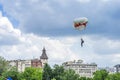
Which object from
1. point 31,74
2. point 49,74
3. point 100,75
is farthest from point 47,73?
point 31,74

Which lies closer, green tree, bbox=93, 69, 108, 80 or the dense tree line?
the dense tree line

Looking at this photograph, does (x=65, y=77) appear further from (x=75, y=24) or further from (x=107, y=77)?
(x=75, y=24)

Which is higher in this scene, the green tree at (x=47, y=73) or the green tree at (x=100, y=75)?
the green tree at (x=47, y=73)

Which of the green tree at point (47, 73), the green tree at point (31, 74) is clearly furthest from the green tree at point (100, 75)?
the green tree at point (47, 73)

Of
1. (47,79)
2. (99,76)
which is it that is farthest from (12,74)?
(99,76)

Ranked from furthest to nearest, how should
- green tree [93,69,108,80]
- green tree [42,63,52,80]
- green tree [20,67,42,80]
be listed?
1. green tree [42,63,52,80]
2. green tree [93,69,108,80]
3. green tree [20,67,42,80]

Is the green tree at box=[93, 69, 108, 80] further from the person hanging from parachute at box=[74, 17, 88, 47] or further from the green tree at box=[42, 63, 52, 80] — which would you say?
the person hanging from parachute at box=[74, 17, 88, 47]

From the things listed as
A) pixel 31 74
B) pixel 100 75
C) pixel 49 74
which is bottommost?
pixel 100 75

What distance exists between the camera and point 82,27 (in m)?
92.6

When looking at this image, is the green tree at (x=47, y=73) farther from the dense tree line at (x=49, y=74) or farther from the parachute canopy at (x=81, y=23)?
the parachute canopy at (x=81, y=23)

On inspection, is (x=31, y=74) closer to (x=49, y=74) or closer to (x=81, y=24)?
(x=49, y=74)

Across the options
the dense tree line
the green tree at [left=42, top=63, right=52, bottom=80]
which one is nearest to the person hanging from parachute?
the dense tree line

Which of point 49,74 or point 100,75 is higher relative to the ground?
point 49,74

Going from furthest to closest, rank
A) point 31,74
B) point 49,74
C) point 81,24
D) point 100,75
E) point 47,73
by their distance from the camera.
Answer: point 49,74 → point 47,73 → point 100,75 → point 31,74 → point 81,24
